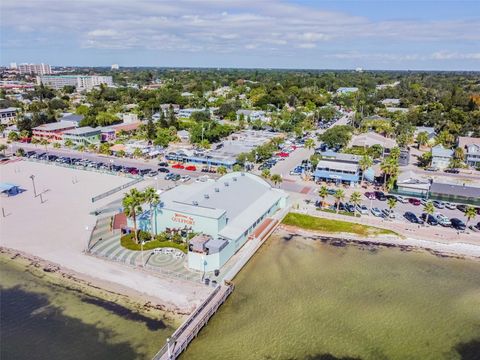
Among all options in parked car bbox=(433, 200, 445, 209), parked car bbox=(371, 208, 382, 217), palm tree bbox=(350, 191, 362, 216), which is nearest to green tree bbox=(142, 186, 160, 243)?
palm tree bbox=(350, 191, 362, 216)

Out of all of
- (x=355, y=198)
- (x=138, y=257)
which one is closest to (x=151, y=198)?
(x=138, y=257)

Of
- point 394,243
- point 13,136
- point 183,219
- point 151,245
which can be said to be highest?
point 13,136

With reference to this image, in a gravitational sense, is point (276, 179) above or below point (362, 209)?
above

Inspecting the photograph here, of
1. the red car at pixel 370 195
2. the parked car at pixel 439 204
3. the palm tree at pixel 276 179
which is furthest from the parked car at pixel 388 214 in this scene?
the palm tree at pixel 276 179

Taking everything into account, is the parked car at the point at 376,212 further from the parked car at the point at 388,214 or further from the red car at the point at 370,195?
the red car at the point at 370,195

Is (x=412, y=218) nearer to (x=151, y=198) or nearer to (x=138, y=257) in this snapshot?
(x=151, y=198)

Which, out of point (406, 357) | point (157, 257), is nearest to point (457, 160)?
point (406, 357)
